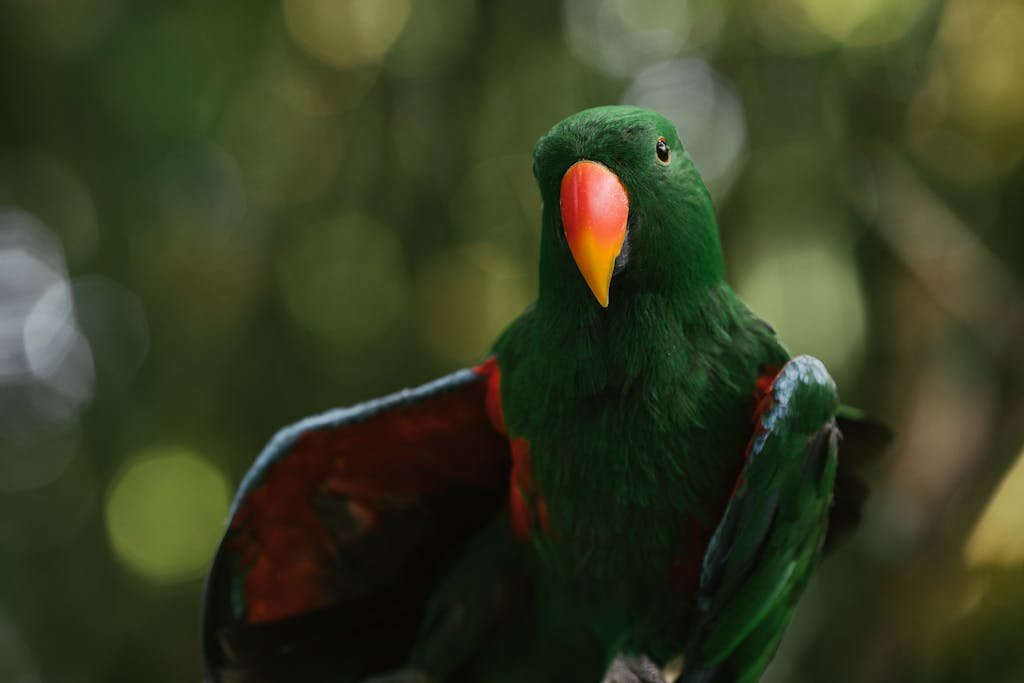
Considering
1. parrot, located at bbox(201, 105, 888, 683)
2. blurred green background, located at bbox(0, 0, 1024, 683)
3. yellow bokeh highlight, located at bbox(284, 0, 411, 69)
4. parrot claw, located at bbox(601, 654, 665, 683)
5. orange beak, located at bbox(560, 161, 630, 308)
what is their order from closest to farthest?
orange beak, located at bbox(560, 161, 630, 308), parrot, located at bbox(201, 105, 888, 683), parrot claw, located at bbox(601, 654, 665, 683), blurred green background, located at bbox(0, 0, 1024, 683), yellow bokeh highlight, located at bbox(284, 0, 411, 69)

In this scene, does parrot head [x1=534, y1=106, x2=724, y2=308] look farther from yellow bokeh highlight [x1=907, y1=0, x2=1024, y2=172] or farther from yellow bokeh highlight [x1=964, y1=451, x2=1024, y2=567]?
yellow bokeh highlight [x1=907, y1=0, x2=1024, y2=172]

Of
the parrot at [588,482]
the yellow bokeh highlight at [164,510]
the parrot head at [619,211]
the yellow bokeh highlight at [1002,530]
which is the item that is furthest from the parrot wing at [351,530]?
the yellow bokeh highlight at [164,510]

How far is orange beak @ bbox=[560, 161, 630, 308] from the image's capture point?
4.06 feet

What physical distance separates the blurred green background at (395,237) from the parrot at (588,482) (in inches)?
57.3

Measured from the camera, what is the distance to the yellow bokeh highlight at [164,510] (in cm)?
376

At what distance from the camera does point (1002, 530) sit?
2.78 meters

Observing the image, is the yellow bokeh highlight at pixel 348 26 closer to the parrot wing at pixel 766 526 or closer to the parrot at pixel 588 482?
the parrot at pixel 588 482

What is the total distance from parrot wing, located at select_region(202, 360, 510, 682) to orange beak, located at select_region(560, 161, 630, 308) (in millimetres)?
453

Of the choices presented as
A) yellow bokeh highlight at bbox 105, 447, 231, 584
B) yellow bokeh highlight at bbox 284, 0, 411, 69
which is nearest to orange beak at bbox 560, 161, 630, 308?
yellow bokeh highlight at bbox 284, 0, 411, 69

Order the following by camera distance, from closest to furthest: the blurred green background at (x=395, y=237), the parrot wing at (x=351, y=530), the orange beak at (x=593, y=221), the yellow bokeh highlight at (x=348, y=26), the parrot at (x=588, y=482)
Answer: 1. the orange beak at (x=593, y=221)
2. the parrot at (x=588, y=482)
3. the parrot wing at (x=351, y=530)
4. the blurred green background at (x=395, y=237)
5. the yellow bokeh highlight at (x=348, y=26)

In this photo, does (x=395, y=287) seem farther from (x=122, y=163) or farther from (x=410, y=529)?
(x=410, y=529)

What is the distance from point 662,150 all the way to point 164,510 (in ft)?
10.4

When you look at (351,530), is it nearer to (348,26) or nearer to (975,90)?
(348,26)

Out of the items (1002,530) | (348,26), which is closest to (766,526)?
(1002,530)
